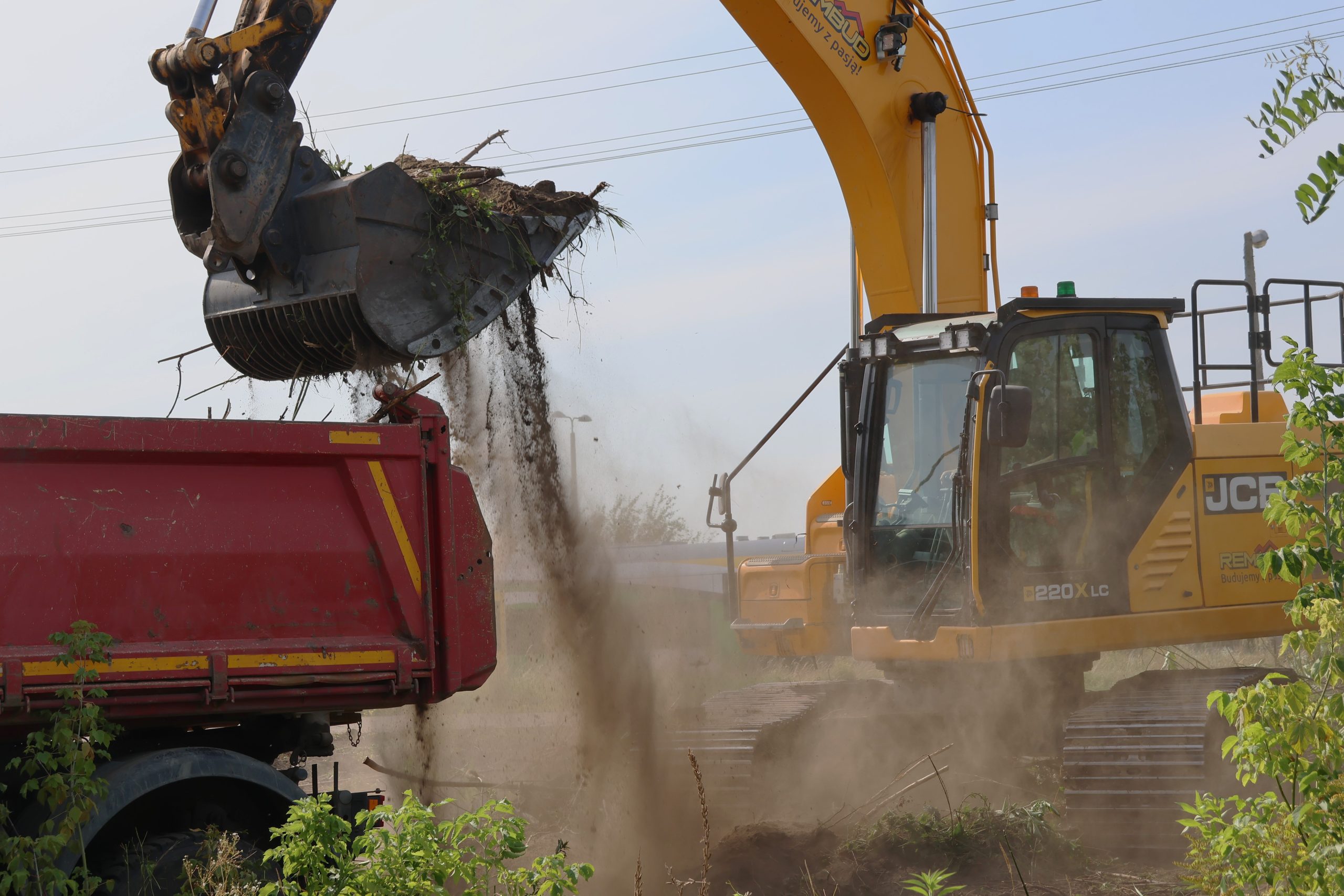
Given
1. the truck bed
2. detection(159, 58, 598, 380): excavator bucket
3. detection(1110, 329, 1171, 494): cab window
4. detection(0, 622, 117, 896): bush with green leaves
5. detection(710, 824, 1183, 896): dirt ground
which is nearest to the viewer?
detection(0, 622, 117, 896): bush with green leaves

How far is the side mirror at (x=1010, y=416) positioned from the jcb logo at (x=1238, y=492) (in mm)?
1522

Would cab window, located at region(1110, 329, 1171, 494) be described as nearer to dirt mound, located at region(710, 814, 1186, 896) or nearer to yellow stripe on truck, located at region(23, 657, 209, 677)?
dirt mound, located at region(710, 814, 1186, 896)

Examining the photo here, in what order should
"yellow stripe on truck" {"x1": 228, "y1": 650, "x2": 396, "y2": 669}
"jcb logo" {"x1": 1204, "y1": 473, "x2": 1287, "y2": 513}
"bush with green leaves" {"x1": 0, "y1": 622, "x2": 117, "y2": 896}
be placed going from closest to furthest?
1. "bush with green leaves" {"x1": 0, "y1": 622, "x2": 117, "y2": 896}
2. "yellow stripe on truck" {"x1": 228, "y1": 650, "x2": 396, "y2": 669}
3. "jcb logo" {"x1": 1204, "y1": 473, "x2": 1287, "y2": 513}

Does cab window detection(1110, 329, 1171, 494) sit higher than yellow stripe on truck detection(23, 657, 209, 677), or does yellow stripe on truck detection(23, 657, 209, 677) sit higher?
cab window detection(1110, 329, 1171, 494)

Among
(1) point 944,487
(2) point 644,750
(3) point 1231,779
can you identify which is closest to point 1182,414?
(1) point 944,487

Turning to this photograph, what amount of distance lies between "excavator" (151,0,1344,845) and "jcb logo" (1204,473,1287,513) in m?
0.02

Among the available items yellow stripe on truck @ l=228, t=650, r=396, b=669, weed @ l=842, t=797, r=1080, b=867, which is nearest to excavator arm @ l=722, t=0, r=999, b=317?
weed @ l=842, t=797, r=1080, b=867

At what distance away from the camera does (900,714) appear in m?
8.27

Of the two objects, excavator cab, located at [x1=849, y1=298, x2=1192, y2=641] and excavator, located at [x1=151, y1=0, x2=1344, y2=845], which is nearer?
excavator, located at [x1=151, y1=0, x2=1344, y2=845]

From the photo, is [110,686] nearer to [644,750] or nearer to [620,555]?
[644,750]

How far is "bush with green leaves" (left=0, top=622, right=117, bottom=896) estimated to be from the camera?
4070mm

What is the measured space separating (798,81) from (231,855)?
5825 mm

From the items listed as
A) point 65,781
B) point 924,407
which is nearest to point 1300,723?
point 65,781

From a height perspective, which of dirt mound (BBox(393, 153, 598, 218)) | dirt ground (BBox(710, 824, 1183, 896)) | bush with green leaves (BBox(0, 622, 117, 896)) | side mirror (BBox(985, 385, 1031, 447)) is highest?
dirt mound (BBox(393, 153, 598, 218))
